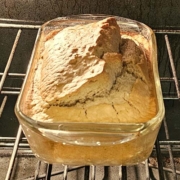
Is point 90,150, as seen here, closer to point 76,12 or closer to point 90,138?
point 90,138

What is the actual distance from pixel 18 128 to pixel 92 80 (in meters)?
0.52

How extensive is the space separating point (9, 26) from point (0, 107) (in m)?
0.31

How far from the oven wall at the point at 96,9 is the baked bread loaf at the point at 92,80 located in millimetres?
260

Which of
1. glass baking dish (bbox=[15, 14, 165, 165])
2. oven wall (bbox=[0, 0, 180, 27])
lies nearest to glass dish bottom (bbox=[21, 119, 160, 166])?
glass baking dish (bbox=[15, 14, 165, 165])

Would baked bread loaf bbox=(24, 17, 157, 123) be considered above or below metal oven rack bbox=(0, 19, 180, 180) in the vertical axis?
above

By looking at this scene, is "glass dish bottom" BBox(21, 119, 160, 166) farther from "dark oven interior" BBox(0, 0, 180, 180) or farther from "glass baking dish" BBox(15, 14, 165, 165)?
"dark oven interior" BBox(0, 0, 180, 180)

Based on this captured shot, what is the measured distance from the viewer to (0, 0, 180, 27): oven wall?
1.07 m

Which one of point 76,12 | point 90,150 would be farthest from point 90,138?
point 76,12

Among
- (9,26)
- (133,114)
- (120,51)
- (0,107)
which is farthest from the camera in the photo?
(0,107)

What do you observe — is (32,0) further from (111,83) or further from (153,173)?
(153,173)

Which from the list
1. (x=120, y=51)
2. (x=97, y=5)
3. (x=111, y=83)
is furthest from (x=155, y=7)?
(x=111, y=83)

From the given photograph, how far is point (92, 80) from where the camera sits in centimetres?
69

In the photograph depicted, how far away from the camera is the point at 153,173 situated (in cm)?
108

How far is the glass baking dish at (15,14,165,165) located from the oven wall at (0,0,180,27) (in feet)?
1.15
